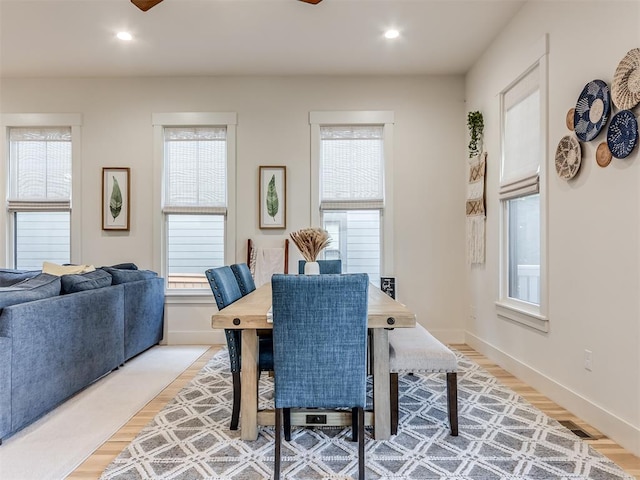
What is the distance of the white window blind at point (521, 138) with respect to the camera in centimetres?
295

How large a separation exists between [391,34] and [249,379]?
10.5ft

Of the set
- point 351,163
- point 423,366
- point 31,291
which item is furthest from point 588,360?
point 31,291

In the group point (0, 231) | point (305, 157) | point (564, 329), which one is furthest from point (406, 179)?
point (0, 231)

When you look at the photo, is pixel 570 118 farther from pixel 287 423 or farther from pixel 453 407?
pixel 287 423

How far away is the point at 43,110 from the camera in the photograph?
4.42m

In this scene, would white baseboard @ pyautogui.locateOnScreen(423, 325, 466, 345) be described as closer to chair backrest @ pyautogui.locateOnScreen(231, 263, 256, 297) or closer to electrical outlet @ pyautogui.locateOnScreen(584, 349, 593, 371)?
electrical outlet @ pyautogui.locateOnScreen(584, 349, 593, 371)

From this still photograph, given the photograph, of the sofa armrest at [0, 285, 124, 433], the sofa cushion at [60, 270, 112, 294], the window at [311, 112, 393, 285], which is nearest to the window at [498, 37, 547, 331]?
the window at [311, 112, 393, 285]

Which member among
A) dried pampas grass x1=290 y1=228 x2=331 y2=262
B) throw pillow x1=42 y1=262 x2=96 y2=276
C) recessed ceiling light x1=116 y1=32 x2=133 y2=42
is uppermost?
recessed ceiling light x1=116 y1=32 x2=133 y2=42

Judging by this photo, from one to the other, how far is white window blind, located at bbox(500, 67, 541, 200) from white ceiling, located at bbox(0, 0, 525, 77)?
2.20 ft

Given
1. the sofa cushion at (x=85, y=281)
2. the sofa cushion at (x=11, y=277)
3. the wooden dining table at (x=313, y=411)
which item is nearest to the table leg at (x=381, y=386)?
the wooden dining table at (x=313, y=411)

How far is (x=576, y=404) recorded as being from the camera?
238 cm

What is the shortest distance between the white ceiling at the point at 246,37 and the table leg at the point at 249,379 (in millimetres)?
2624

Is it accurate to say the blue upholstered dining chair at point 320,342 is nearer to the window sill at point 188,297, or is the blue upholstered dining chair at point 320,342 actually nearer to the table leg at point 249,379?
the table leg at point 249,379

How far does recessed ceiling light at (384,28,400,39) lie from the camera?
3447 mm
